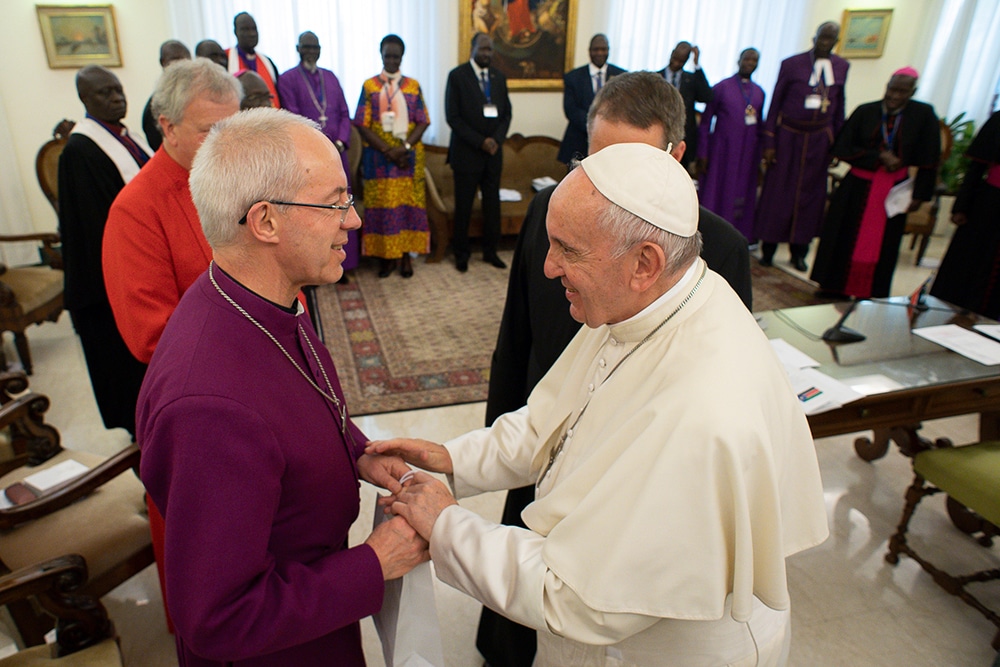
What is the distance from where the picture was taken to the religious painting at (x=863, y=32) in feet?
26.5

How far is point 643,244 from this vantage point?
1.17 metres

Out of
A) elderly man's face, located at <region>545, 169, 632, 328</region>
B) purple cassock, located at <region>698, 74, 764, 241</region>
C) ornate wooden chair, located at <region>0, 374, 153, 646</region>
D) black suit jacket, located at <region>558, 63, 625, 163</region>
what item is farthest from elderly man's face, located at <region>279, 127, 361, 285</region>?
purple cassock, located at <region>698, 74, 764, 241</region>

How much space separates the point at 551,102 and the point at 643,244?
695 centimetres

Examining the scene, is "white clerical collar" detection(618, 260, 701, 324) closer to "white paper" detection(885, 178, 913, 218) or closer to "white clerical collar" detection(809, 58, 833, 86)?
"white paper" detection(885, 178, 913, 218)

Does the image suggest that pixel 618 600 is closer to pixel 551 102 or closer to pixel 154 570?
pixel 154 570

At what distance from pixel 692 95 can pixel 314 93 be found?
367cm

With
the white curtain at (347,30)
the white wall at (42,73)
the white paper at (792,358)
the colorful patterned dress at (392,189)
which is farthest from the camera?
the white curtain at (347,30)

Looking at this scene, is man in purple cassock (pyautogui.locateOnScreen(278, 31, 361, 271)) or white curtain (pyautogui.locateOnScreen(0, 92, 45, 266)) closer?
man in purple cassock (pyautogui.locateOnScreen(278, 31, 361, 271))

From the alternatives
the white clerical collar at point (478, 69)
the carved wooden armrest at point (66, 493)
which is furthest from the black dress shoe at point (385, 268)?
the carved wooden armrest at point (66, 493)

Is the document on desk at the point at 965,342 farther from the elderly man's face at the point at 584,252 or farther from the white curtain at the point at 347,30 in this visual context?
the white curtain at the point at 347,30

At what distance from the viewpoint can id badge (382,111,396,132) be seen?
5.81 meters

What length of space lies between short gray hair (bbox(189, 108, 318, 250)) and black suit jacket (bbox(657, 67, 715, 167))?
19.1ft

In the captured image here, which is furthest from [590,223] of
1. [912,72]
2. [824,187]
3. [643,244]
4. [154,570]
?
[824,187]

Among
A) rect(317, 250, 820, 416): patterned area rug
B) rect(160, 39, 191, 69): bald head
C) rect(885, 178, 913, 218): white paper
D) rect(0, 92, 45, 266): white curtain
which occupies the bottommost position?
rect(317, 250, 820, 416): patterned area rug
